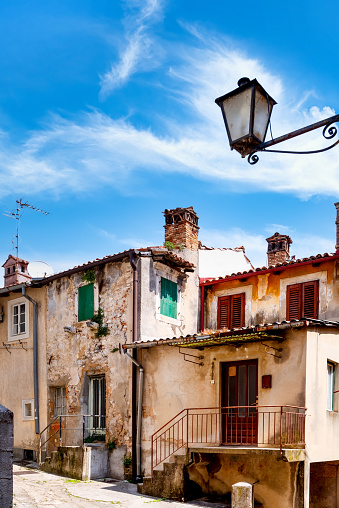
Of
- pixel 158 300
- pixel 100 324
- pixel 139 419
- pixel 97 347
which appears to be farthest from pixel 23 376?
pixel 158 300

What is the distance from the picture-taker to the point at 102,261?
54.9 ft

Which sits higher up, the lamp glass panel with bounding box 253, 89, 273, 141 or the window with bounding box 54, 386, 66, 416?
the lamp glass panel with bounding box 253, 89, 273, 141

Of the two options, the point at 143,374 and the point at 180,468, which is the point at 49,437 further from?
the point at 180,468

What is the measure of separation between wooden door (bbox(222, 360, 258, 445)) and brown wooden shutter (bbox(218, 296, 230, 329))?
400cm

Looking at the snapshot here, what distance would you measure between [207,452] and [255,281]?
246 inches

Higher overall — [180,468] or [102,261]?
[102,261]

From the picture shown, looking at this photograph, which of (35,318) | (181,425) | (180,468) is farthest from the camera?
(35,318)

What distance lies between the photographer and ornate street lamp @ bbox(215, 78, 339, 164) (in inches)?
201

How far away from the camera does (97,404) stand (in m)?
16.6

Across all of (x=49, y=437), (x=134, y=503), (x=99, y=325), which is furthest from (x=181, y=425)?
(x=49, y=437)

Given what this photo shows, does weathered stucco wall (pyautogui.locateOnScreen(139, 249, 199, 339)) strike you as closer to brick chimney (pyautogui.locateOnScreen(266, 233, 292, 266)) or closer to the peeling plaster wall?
the peeling plaster wall

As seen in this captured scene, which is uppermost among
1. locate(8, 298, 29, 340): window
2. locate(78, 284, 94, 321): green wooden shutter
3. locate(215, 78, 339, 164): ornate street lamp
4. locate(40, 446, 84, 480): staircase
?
locate(215, 78, 339, 164): ornate street lamp

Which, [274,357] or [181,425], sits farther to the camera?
[181,425]

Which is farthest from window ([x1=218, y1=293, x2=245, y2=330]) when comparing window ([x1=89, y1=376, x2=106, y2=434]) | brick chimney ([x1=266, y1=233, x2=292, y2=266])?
window ([x1=89, y1=376, x2=106, y2=434])
